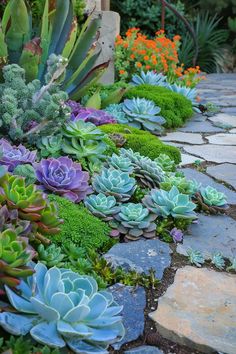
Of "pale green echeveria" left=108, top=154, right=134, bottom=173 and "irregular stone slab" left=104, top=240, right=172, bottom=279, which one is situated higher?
"pale green echeveria" left=108, top=154, right=134, bottom=173

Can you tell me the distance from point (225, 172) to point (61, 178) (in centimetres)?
141

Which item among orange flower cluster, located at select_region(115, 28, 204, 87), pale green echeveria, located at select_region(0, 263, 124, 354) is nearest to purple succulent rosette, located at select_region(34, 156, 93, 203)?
pale green echeveria, located at select_region(0, 263, 124, 354)

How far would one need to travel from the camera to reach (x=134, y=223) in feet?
7.22

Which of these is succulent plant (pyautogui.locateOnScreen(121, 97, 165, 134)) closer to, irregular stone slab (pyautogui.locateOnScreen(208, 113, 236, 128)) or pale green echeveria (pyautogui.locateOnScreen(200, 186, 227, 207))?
irregular stone slab (pyautogui.locateOnScreen(208, 113, 236, 128))

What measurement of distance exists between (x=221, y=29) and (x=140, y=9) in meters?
2.36

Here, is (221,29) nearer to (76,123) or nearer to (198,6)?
(198,6)

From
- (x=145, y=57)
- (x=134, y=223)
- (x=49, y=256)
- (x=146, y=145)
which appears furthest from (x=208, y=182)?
(x=145, y=57)

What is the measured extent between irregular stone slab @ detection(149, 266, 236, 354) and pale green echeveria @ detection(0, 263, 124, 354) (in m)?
0.24

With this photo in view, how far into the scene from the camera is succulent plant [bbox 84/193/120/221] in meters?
2.24

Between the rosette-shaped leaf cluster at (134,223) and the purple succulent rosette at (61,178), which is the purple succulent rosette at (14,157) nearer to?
the purple succulent rosette at (61,178)

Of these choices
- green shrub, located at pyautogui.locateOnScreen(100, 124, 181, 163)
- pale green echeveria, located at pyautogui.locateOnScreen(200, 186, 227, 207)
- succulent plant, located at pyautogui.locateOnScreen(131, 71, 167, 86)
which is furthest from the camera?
succulent plant, located at pyautogui.locateOnScreen(131, 71, 167, 86)

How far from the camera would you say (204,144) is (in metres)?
4.07

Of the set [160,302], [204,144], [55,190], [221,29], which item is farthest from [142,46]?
[221,29]

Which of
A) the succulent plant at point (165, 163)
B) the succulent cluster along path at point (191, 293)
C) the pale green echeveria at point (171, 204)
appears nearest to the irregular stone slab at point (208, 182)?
the succulent cluster along path at point (191, 293)
